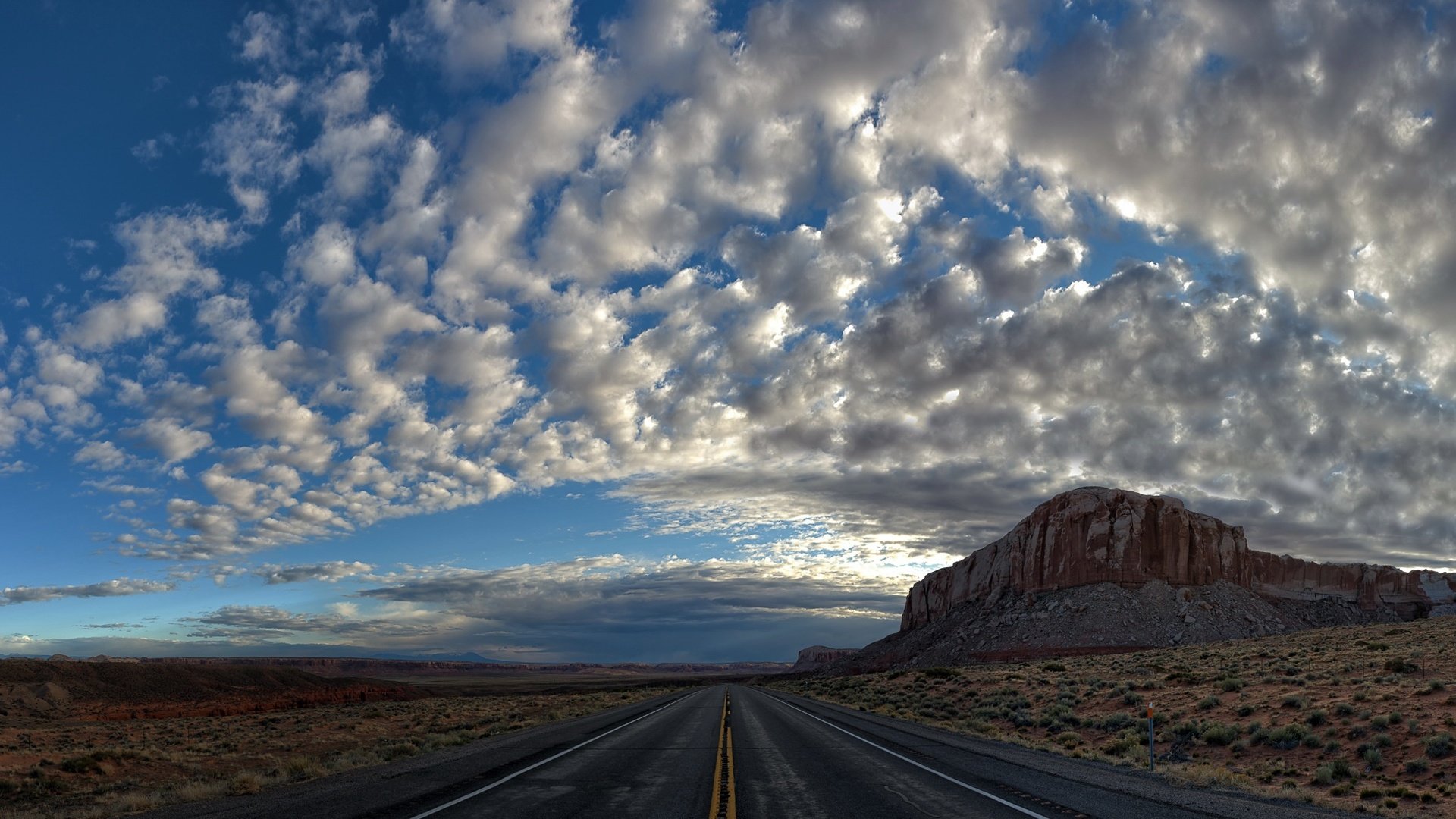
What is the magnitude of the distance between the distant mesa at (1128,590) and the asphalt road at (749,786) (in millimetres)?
83008

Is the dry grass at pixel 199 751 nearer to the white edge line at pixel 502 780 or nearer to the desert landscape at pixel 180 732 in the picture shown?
the desert landscape at pixel 180 732

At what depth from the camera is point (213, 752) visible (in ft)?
99.2

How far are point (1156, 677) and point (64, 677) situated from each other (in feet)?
324

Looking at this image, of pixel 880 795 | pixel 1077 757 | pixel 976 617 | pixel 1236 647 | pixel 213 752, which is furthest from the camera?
pixel 976 617

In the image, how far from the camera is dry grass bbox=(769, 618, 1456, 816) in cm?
1582

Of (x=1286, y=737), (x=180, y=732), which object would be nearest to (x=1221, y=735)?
(x=1286, y=737)

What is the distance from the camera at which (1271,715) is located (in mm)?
23141

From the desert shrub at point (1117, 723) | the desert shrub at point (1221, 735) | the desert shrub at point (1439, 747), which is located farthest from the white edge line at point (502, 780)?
the desert shrub at point (1439, 747)

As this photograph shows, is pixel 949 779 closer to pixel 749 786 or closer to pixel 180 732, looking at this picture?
pixel 749 786

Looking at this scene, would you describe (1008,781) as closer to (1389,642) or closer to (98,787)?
(98,787)

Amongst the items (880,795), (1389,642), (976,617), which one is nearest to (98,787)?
(880,795)

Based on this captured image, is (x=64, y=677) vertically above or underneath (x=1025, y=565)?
underneath

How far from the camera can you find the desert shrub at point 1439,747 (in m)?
16.6

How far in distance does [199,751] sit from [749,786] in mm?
29000
